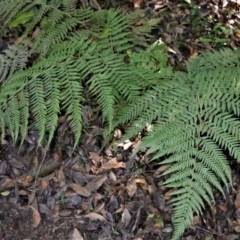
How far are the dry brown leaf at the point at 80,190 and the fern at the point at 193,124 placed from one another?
616mm

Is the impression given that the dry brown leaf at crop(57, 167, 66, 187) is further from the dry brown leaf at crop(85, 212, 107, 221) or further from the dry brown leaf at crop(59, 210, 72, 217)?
the dry brown leaf at crop(85, 212, 107, 221)

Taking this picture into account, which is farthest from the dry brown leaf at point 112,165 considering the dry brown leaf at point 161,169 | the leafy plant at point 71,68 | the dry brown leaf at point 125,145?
the leafy plant at point 71,68

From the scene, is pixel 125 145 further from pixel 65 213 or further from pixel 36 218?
pixel 36 218

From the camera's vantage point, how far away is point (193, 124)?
3.15 metres

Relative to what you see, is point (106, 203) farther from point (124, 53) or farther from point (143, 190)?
point (124, 53)

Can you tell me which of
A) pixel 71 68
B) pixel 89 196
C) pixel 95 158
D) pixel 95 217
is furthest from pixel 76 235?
pixel 71 68

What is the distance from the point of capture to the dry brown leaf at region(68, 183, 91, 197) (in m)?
3.38

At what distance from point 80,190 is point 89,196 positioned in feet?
0.30

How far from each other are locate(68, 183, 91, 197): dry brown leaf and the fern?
62 cm

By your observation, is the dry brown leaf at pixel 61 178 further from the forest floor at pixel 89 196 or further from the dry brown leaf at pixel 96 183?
the dry brown leaf at pixel 96 183

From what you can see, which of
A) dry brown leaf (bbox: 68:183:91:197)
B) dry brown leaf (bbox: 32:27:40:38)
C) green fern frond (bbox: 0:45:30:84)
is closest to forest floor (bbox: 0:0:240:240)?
dry brown leaf (bbox: 68:183:91:197)

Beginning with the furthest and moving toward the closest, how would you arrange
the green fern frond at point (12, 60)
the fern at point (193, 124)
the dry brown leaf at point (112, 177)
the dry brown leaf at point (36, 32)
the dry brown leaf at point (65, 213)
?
the dry brown leaf at point (36, 32), the green fern frond at point (12, 60), the dry brown leaf at point (112, 177), the dry brown leaf at point (65, 213), the fern at point (193, 124)

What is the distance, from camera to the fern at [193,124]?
9.85 ft

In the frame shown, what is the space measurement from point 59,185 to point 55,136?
43 cm
